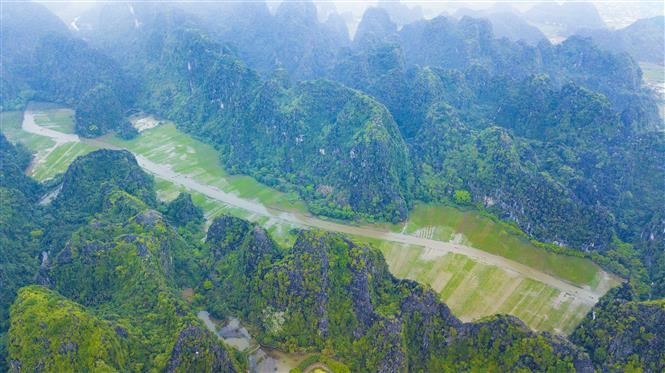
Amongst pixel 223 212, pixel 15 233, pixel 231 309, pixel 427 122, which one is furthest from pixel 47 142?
pixel 427 122

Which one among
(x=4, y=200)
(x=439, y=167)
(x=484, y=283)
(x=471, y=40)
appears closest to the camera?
(x=484, y=283)

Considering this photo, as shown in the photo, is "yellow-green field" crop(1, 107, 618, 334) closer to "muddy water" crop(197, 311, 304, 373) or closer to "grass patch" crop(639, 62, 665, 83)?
"muddy water" crop(197, 311, 304, 373)

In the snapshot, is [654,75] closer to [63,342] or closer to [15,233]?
[63,342]

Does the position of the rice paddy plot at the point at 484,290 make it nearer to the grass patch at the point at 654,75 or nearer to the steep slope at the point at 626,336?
the steep slope at the point at 626,336

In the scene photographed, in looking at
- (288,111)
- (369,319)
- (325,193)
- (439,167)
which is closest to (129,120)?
(288,111)

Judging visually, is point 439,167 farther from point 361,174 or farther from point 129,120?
point 129,120

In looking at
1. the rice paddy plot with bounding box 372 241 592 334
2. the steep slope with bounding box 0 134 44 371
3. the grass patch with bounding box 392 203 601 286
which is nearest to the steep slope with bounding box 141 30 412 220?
the grass patch with bounding box 392 203 601 286

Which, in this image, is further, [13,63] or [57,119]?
[13,63]
